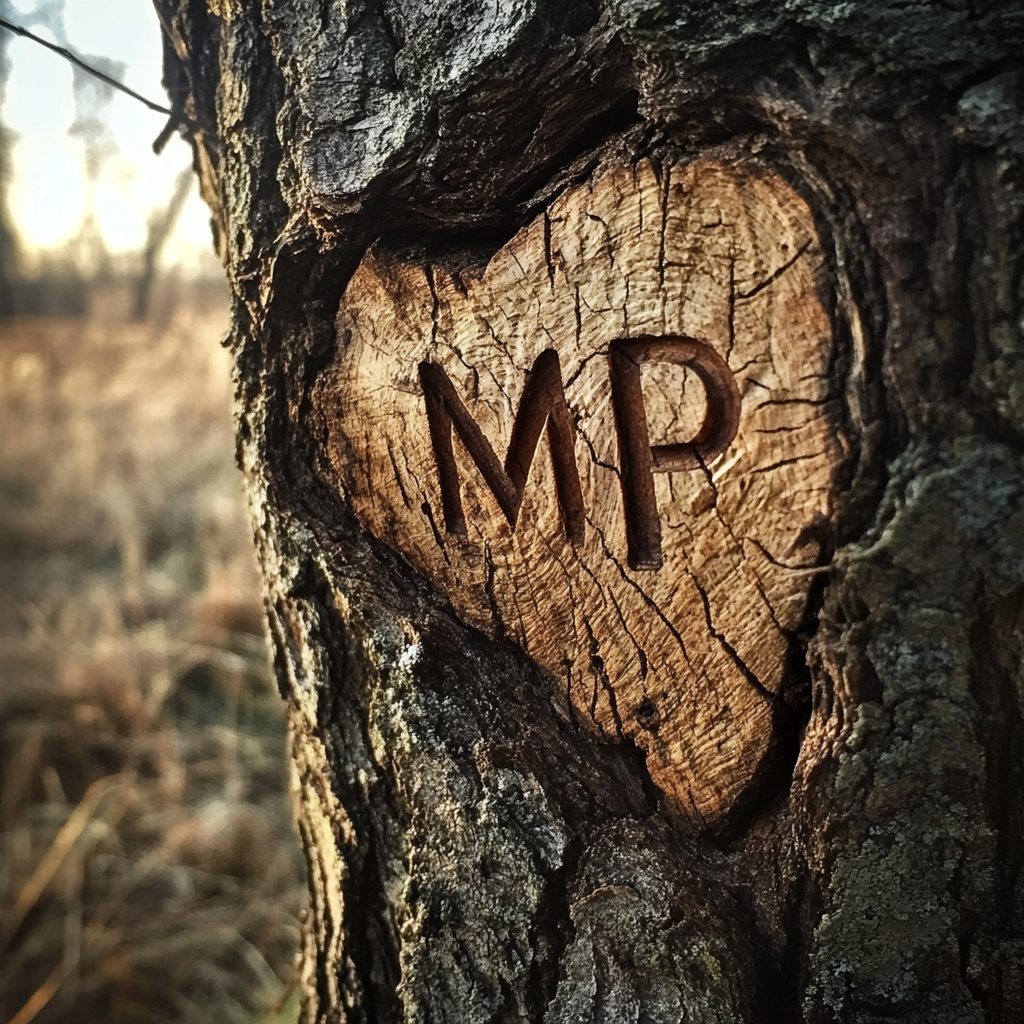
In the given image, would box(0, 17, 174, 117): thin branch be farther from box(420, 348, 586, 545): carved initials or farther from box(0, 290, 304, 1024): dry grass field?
box(0, 290, 304, 1024): dry grass field

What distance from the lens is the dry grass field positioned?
5.99ft

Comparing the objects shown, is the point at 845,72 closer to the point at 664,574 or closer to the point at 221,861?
the point at 664,574

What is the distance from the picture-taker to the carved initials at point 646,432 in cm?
70

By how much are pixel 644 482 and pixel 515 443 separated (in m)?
0.13

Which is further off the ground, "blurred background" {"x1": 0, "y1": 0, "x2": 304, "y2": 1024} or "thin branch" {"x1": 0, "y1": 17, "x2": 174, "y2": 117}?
"thin branch" {"x1": 0, "y1": 17, "x2": 174, "y2": 117}

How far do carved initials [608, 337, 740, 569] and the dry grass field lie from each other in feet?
3.96

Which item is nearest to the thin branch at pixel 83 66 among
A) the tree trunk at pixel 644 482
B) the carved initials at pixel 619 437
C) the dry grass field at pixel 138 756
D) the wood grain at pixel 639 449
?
the tree trunk at pixel 644 482

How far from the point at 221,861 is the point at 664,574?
175cm

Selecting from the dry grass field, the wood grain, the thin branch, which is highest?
the thin branch

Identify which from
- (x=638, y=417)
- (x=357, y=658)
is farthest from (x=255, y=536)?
(x=638, y=417)

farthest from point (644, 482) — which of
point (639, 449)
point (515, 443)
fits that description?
point (515, 443)

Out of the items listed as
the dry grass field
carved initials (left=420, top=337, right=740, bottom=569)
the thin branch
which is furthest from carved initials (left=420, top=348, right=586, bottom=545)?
the dry grass field

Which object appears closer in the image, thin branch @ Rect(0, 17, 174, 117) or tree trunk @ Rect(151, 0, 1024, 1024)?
tree trunk @ Rect(151, 0, 1024, 1024)

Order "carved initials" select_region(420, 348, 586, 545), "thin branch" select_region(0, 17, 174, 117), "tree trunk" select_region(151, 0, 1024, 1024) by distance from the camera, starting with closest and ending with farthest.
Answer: "tree trunk" select_region(151, 0, 1024, 1024)
"carved initials" select_region(420, 348, 586, 545)
"thin branch" select_region(0, 17, 174, 117)
